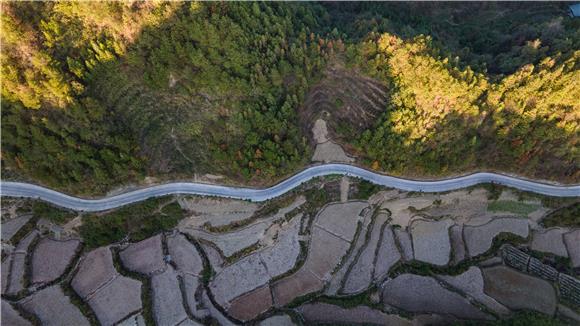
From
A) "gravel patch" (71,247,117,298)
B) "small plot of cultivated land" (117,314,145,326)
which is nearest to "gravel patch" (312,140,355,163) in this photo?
"small plot of cultivated land" (117,314,145,326)

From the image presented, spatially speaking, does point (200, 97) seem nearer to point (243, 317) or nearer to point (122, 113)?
point (122, 113)

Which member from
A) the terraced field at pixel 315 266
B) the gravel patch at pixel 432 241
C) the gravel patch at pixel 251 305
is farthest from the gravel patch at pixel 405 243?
the gravel patch at pixel 251 305

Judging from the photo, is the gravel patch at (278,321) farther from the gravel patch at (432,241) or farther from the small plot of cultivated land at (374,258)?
the gravel patch at (432,241)

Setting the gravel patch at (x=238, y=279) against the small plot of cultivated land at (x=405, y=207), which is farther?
the small plot of cultivated land at (x=405, y=207)

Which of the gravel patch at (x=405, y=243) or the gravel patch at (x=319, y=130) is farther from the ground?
the gravel patch at (x=319, y=130)

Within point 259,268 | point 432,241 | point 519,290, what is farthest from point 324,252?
point 519,290

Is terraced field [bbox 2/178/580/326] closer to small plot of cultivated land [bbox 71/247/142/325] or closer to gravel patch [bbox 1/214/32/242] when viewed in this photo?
small plot of cultivated land [bbox 71/247/142/325]
